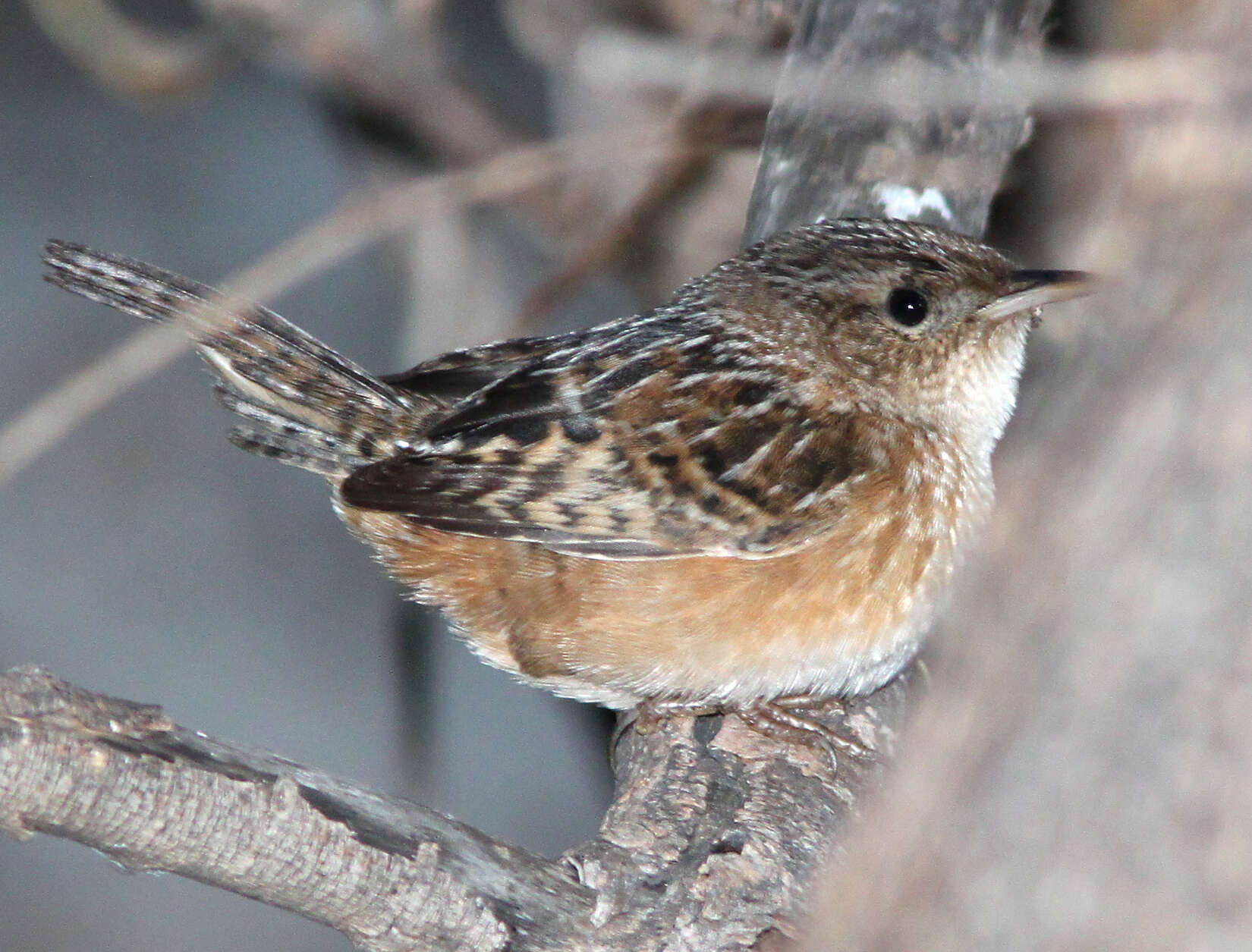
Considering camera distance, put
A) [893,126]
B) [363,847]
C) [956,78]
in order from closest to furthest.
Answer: [363,847] < [956,78] < [893,126]

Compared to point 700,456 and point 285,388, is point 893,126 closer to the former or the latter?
point 700,456

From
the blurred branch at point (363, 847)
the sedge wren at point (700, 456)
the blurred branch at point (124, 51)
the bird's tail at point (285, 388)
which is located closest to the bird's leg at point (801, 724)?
the sedge wren at point (700, 456)

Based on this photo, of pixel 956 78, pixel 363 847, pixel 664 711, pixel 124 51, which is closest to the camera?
pixel 363 847

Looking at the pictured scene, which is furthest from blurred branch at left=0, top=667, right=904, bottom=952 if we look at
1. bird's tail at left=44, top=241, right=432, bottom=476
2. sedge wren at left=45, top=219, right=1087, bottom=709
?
bird's tail at left=44, top=241, right=432, bottom=476

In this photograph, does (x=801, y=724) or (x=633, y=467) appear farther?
(x=801, y=724)

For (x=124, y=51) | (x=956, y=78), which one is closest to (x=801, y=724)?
(x=956, y=78)

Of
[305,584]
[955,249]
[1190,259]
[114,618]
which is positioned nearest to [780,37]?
[955,249]

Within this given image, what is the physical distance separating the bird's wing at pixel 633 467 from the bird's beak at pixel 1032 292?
0.48 m

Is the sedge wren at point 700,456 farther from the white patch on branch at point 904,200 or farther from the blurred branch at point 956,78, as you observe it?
the white patch on branch at point 904,200

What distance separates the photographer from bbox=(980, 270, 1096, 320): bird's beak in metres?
3.31

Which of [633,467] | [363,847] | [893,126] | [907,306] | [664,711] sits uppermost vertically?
[893,126]

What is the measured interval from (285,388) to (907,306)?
1612mm

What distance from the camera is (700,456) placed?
10.9 feet

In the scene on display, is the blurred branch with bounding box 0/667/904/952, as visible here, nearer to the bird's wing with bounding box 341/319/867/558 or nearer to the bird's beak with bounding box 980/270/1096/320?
the bird's wing with bounding box 341/319/867/558
